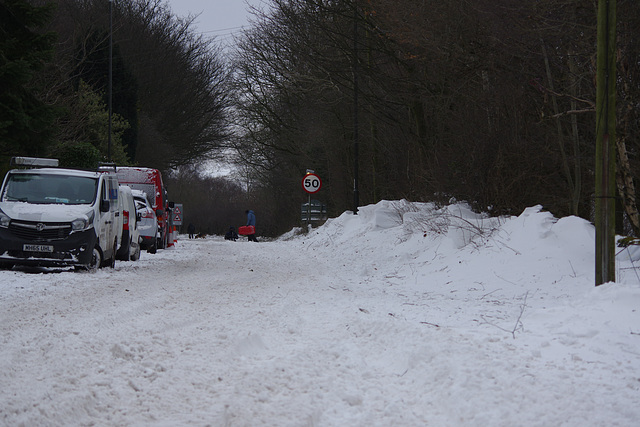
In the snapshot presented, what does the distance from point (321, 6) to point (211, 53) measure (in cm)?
3608

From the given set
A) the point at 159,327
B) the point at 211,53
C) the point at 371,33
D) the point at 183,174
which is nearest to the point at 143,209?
the point at 371,33

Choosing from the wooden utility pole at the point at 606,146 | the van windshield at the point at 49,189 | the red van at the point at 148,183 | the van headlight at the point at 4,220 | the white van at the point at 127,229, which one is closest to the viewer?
the wooden utility pole at the point at 606,146

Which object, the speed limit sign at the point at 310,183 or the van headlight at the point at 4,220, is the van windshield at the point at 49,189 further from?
the speed limit sign at the point at 310,183

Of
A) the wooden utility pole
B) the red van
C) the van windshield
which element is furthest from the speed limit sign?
the wooden utility pole

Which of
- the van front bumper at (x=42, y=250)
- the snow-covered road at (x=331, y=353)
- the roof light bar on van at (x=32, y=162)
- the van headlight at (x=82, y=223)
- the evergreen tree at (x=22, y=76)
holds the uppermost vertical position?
the evergreen tree at (x=22, y=76)

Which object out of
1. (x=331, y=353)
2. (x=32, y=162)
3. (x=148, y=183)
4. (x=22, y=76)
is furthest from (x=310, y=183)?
(x=331, y=353)

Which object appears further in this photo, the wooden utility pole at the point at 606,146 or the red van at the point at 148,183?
the red van at the point at 148,183

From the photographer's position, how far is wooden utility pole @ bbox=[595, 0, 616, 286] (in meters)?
8.80

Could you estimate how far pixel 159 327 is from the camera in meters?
8.06

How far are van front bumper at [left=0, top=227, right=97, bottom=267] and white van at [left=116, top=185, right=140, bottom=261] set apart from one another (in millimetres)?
3847

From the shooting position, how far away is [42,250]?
1458cm

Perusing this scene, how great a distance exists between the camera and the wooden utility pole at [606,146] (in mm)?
8797

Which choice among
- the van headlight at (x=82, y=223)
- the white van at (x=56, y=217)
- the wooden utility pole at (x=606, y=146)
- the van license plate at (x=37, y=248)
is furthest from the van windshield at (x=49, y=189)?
the wooden utility pole at (x=606, y=146)

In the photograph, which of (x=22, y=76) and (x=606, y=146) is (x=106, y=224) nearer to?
(x=22, y=76)
